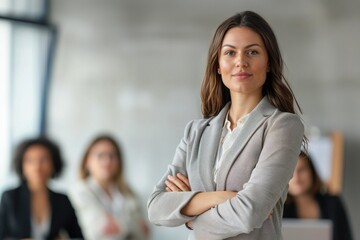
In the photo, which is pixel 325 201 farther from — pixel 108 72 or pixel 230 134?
pixel 108 72

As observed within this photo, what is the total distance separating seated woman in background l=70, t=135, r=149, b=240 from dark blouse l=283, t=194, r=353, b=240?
1.81m

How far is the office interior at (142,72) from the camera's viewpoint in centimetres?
651

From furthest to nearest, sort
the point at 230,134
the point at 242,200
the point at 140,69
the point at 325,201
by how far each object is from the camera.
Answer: the point at 140,69
the point at 325,201
the point at 230,134
the point at 242,200

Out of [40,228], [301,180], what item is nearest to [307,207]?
[301,180]

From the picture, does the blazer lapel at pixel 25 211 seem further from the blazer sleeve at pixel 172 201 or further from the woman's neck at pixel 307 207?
the blazer sleeve at pixel 172 201

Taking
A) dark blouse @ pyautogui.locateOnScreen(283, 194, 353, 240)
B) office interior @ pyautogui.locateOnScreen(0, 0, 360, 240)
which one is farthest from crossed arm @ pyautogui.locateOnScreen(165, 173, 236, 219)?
office interior @ pyautogui.locateOnScreen(0, 0, 360, 240)

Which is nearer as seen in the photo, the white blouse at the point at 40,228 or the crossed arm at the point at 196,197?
the crossed arm at the point at 196,197

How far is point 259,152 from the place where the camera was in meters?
2.04

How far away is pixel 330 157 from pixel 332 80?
2.35ft

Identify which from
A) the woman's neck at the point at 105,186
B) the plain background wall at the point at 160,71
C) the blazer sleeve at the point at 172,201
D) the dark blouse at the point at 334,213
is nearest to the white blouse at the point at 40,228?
the woman's neck at the point at 105,186

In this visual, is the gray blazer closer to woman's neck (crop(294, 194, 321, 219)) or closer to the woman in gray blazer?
the woman in gray blazer

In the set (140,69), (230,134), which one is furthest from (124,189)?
(230,134)

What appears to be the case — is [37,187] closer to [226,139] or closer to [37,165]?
[37,165]

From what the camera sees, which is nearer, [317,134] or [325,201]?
[325,201]
